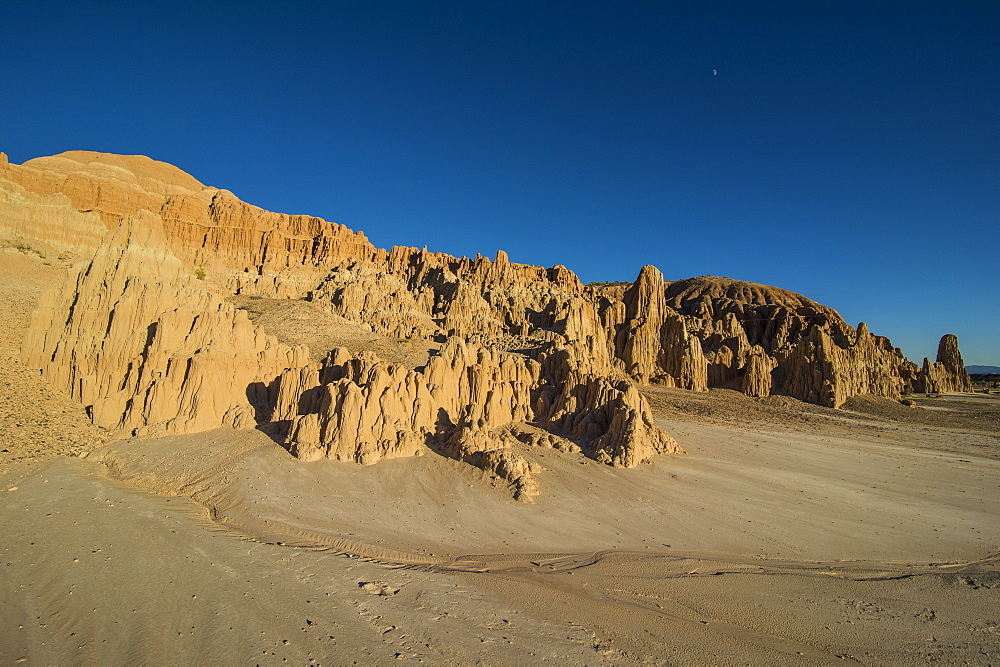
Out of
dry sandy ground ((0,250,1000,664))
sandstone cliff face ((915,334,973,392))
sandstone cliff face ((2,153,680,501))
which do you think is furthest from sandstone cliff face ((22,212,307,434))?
sandstone cliff face ((915,334,973,392))

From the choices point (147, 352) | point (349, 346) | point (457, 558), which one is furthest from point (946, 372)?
point (147, 352)

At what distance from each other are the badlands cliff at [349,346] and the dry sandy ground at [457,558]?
1218mm

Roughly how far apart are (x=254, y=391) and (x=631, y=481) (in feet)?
47.6

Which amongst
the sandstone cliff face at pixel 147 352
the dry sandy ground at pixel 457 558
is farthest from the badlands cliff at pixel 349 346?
the dry sandy ground at pixel 457 558

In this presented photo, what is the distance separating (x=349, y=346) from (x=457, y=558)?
2878cm

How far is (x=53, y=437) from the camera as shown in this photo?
1415 centimetres

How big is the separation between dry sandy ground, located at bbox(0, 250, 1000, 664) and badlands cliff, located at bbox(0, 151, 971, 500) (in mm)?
1218

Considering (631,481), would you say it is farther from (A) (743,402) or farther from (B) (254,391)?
(A) (743,402)

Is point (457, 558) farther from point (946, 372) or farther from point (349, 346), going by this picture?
point (946, 372)

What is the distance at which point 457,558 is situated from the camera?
9.57 m

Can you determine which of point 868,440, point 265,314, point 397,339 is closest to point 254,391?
point 397,339

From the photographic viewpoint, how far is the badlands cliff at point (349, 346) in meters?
15.8

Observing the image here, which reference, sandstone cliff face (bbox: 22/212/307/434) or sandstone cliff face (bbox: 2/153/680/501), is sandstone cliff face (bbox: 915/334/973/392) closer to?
sandstone cliff face (bbox: 2/153/680/501)

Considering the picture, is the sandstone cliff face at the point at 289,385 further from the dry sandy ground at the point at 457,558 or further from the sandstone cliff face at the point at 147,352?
the dry sandy ground at the point at 457,558
